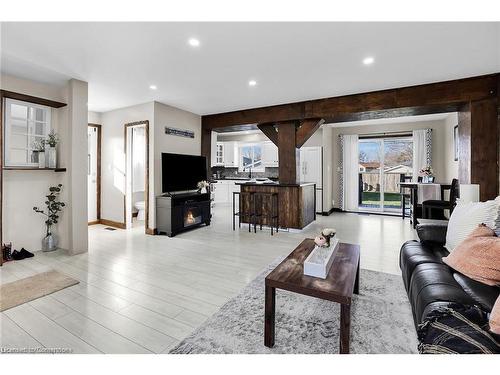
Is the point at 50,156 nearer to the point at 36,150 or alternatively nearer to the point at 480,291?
the point at 36,150

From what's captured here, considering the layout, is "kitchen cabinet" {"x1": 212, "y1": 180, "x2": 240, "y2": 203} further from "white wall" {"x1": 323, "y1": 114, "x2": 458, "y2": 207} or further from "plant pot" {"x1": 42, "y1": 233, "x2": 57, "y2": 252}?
"plant pot" {"x1": 42, "y1": 233, "x2": 57, "y2": 252}

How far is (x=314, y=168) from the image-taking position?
23.9 feet

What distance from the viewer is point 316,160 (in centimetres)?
724

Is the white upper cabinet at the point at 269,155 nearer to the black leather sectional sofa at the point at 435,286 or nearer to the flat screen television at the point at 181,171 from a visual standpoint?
the flat screen television at the point at 181,171

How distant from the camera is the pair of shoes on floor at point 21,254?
11.2ft

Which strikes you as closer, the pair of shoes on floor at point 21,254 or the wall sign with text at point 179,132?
the pair of shoes on floor at point 21,254

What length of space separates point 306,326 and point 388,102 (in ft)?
12.2

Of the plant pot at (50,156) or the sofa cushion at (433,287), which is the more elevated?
the plant pot at (50,156)

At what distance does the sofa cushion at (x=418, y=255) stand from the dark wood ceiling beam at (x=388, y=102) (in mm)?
2444

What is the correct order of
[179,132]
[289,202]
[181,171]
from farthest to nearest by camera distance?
[179,132] < [181,171] < [289,202]

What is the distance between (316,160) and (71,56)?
5.97 meters

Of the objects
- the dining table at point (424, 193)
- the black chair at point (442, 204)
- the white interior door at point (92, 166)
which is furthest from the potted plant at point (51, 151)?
the dining table at point (424, 193)

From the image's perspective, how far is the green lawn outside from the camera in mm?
7673

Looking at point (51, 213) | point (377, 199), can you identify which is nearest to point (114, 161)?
point (51, 213)
